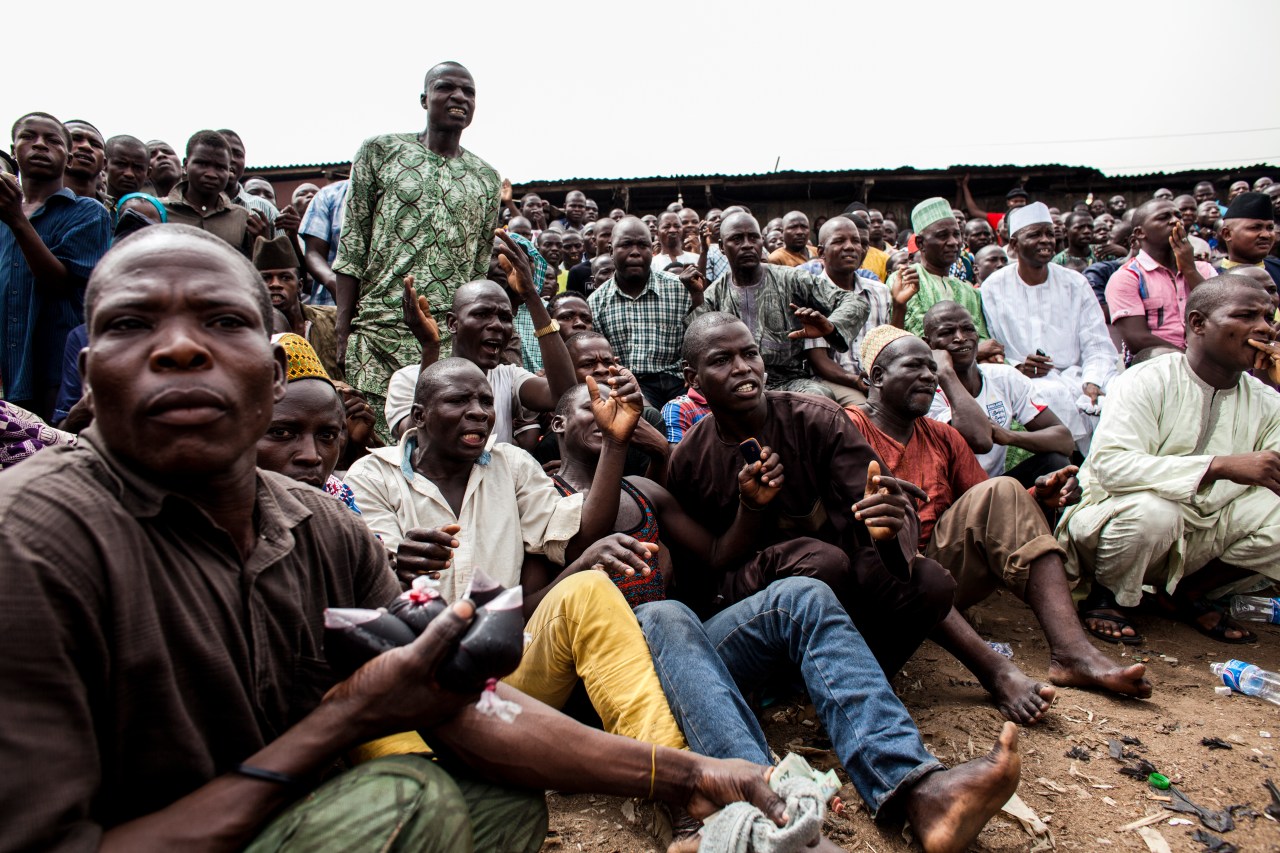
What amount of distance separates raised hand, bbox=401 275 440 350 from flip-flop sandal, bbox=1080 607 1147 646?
3569 mm

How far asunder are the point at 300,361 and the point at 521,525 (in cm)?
101

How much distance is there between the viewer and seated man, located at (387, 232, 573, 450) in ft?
13.8

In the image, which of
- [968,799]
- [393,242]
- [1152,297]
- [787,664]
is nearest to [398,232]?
[393,242]

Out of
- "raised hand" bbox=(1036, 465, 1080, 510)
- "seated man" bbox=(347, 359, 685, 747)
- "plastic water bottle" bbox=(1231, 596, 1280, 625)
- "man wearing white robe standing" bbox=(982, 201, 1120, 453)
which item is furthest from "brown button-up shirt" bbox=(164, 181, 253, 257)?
"plastic water bottle" bbox=(1231, 596, 1280, 625)

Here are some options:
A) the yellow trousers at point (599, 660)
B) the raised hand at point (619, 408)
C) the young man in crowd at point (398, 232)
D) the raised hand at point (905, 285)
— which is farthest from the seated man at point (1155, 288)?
the yellow trousers at point (599, 660)

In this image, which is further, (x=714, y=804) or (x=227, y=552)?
(x=714, y=804)

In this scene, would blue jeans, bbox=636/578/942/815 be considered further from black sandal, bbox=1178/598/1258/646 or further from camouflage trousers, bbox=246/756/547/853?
black sandal, bbox=1178/598/1258/646

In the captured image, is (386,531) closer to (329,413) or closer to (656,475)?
(329,413)

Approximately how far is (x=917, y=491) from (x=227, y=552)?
2375 millimetres

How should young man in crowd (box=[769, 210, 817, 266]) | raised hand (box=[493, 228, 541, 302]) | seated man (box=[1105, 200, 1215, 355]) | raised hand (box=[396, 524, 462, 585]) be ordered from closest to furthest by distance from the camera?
raised hand (box=[396, 524, 462, 585])
raised hand (box=[493, 228, 541, 302])
seated man (box=[1105, 200, 1215, 355])
young man in crowd (box=[769, 210, 817, 266])

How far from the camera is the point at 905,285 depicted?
227 inches

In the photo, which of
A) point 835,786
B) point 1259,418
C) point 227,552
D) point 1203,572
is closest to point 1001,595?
point 1203,572

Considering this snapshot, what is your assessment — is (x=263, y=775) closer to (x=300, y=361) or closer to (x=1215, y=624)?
(x=300, y=361)

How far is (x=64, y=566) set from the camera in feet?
3.99
